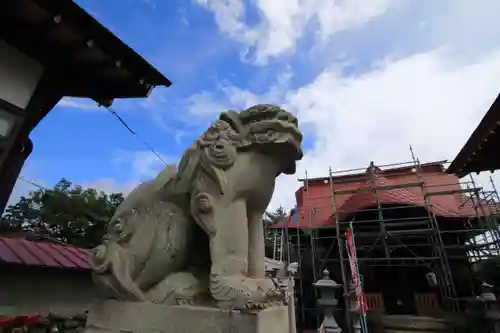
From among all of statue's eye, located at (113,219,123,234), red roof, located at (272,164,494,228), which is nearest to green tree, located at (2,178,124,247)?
red roof, located at (272,164,494,228)

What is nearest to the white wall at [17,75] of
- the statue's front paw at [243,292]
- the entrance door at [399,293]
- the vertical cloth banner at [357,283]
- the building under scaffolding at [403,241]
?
the statue's front paw at [243,292]

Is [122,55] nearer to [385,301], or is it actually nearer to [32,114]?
[32,114]

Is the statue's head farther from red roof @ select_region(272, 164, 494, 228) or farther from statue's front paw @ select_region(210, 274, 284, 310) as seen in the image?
red roof @ select_region(272, 164, 494, 228)

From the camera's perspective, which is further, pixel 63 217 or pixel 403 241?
pixel 63 217

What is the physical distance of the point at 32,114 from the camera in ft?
10.3

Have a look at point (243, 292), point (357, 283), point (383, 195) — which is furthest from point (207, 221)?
point (383, 195)

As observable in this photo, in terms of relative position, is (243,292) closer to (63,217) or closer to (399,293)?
(399,293)

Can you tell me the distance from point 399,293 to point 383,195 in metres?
2.95

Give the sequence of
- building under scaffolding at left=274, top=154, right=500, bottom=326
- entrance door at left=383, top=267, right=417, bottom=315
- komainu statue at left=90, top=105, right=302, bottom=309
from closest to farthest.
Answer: komainu statue at left=90, top=105, right=302, bottom=309, building under scaffolding at left=274, top=154, right=500, bottom=326, entrance door at left=383, top=267, right=417, bottom=315

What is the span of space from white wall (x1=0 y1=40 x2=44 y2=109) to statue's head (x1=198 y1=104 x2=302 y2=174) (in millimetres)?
2506

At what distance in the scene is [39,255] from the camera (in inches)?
136

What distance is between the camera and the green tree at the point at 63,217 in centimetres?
1026

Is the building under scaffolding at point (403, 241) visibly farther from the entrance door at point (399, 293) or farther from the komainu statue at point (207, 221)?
the komainu statue at point (207, 221)

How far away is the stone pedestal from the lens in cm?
117
